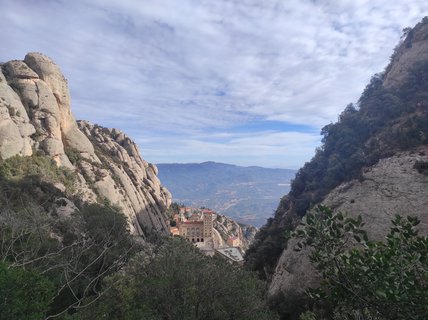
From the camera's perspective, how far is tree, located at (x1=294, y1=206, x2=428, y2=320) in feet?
20.0

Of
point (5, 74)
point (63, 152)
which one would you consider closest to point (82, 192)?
point (63, 152)

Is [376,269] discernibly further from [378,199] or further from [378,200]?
[378,199]

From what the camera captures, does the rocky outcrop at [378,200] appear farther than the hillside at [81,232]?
Yes

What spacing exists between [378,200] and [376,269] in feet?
94.4

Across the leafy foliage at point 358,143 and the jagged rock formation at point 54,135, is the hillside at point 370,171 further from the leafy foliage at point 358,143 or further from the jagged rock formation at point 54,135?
Result: the jagged rock formation at point 54,135

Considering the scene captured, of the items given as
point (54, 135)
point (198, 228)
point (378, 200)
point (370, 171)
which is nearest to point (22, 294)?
point (378, 200)

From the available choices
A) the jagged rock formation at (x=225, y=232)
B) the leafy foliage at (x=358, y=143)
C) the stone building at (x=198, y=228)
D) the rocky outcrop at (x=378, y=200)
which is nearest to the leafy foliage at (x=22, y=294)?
the rocky outcrop at (x=378, y=200)

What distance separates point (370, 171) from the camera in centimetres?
3700

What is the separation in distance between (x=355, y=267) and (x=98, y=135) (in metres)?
98.1

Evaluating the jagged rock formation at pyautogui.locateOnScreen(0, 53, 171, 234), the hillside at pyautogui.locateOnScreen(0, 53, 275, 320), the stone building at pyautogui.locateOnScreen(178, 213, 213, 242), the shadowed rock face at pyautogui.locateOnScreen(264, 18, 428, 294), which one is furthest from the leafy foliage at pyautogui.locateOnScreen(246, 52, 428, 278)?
the stone building at pyautogui.locateOnScreen(178, 213, 213, 242)

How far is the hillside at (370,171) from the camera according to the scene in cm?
3052

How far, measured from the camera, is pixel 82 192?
56875 millimetres

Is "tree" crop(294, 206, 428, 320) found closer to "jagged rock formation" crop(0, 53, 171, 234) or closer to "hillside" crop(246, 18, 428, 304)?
"hillside" crop(246, 18, 428, 304)

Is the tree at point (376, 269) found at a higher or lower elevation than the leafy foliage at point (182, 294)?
higher
